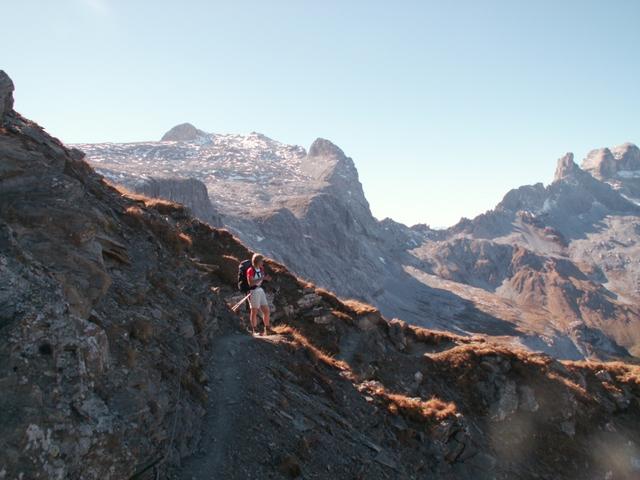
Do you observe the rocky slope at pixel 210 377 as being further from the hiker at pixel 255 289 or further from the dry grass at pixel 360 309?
the hiker at pixel 255 289

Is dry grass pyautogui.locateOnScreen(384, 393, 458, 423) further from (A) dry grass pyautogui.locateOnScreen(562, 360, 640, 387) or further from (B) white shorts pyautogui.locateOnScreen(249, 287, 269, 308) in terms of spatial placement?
(A) dry grass pyautogui.locateOnScreen(562, 360, 640, 387)

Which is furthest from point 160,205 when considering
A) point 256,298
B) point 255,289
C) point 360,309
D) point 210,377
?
point 210,377

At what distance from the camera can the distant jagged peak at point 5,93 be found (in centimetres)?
1909

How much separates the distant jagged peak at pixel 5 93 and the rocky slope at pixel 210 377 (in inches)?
3.8

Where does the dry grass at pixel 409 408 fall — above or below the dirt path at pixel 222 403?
below

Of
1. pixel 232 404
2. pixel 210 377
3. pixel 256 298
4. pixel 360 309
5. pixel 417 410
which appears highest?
pixel 256 298

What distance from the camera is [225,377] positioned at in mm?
15711

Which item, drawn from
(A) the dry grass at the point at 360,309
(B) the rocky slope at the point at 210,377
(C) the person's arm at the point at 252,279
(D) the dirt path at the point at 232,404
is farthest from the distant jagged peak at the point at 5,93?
(A) the dry grass at the point at 360,309

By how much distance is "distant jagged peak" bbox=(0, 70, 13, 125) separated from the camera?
19.1 m

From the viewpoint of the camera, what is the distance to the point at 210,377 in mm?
15383

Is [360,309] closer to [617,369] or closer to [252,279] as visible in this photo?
[252,279]

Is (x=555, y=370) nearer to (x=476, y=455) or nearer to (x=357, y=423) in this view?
(x=476, y=455)

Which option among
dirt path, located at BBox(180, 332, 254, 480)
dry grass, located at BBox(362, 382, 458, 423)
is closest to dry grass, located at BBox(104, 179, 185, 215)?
dirt path, located at BBox(180, 332, 254, 480)

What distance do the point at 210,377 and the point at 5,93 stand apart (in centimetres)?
1401
